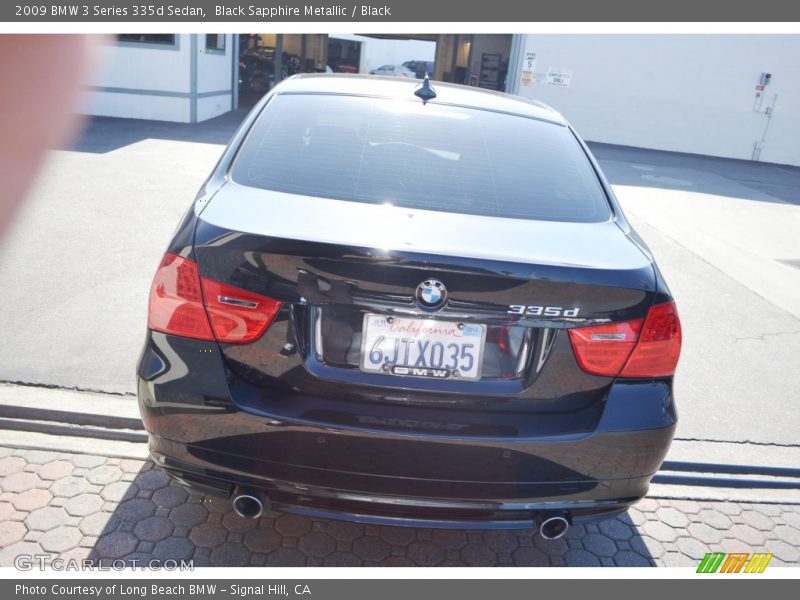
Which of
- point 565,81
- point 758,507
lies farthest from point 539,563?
point 565,81

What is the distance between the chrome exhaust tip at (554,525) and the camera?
217 cm

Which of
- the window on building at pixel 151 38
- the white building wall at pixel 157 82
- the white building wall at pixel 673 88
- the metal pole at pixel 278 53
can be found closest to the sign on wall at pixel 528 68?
the white building wall at pixel 673 88

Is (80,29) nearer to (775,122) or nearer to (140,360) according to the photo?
(140,360)

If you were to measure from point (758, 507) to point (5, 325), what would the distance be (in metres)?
4.35

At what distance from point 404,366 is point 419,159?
3.20 feet

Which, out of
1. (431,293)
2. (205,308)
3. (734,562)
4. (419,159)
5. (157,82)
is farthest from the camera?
Answer: (157,82)

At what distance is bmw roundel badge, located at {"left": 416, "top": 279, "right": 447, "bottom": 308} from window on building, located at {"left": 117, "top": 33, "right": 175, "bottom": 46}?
46.2 ft

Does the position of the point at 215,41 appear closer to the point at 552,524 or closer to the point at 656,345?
the point at 656,345

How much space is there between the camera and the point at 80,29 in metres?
1.12

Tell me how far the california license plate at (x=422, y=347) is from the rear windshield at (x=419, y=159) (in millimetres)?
532

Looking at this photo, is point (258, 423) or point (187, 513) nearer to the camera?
point (258, 423)

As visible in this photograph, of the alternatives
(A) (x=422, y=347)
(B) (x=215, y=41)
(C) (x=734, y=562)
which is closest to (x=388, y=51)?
(B) (x=215, y=41)

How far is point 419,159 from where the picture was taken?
2.65 metres

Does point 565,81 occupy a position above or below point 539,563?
above
